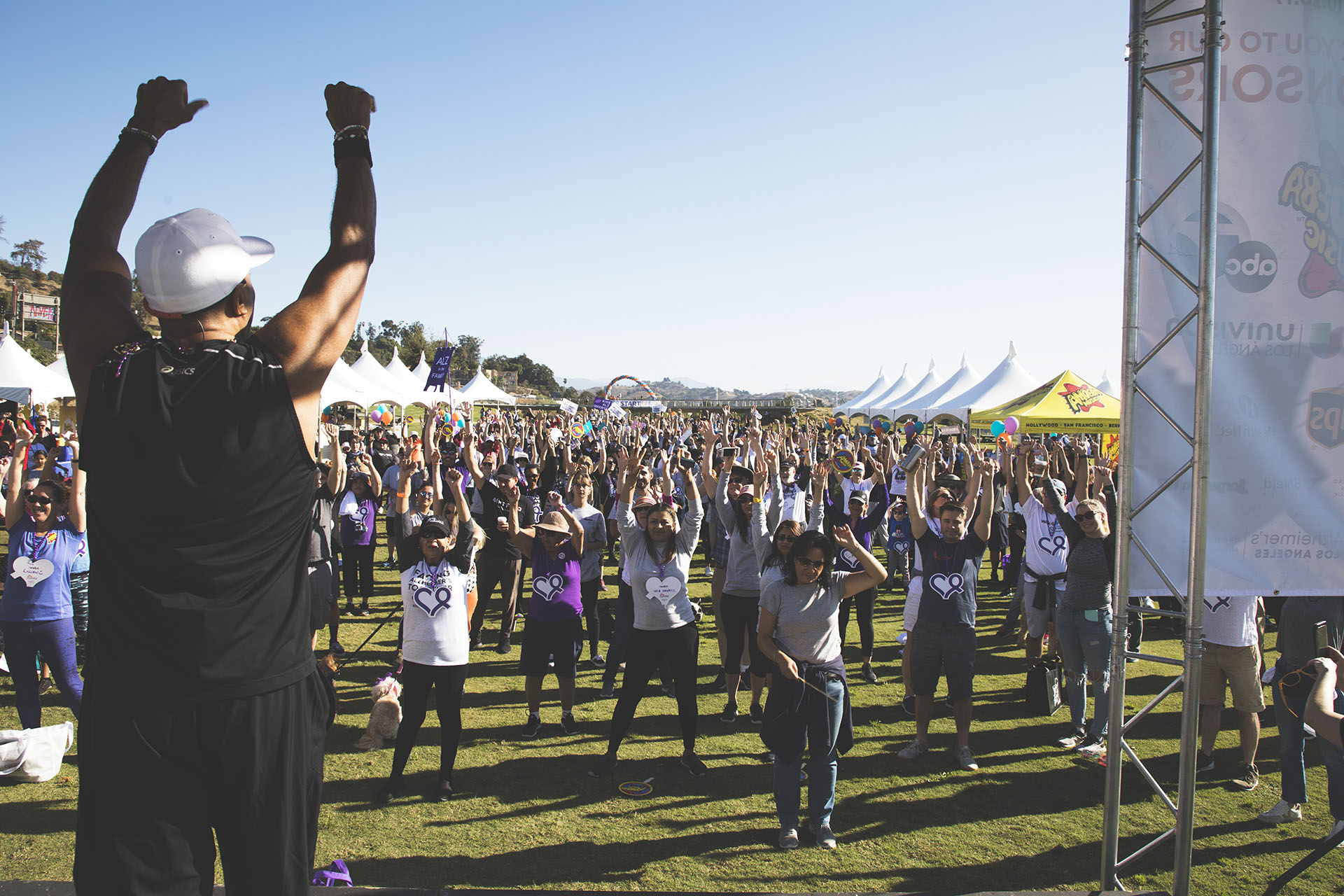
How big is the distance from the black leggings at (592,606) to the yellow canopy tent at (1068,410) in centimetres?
1480

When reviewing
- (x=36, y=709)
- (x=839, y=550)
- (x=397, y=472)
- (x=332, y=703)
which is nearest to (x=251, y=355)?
(x=332, y=703)

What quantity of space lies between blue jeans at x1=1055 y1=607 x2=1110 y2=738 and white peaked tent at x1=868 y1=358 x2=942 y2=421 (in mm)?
23189

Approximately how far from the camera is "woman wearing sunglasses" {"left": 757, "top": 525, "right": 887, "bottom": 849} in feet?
16.0

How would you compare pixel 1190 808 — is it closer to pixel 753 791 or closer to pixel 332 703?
pixel 753 791

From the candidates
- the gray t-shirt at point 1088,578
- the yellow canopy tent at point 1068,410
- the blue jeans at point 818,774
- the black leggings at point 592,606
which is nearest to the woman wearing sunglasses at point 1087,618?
the gray t-shirt at point 1088,578

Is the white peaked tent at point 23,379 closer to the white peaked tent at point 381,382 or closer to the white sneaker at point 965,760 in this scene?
the white peaked tent at point 381,382

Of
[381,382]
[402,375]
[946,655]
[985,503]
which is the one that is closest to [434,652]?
[946,655]

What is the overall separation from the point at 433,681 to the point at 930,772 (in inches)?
144

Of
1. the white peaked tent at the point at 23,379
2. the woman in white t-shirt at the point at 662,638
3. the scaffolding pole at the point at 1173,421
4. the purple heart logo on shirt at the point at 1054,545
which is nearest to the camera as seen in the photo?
the scaffolding pole at the point at 1173,421

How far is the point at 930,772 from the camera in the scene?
605 cm

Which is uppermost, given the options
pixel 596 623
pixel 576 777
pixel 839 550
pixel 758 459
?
pixel 758 459

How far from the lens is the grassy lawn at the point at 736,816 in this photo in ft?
15.0

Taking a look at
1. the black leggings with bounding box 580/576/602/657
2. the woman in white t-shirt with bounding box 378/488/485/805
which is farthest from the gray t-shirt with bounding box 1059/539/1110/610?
the woman in white t-shirt with bounding box 378/488/485/805

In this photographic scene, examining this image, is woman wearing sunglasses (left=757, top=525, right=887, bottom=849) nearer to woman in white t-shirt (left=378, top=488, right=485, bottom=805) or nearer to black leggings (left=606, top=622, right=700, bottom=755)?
black leggings (left=606, top=622, right=700, bottom=755)
